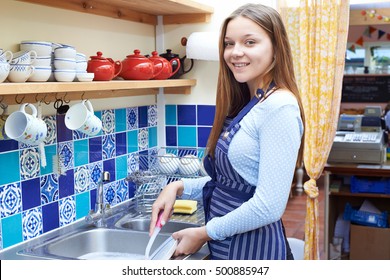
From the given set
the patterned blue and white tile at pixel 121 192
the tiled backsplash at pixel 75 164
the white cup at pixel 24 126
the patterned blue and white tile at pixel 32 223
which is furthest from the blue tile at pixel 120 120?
the white cup at pixel 24 126

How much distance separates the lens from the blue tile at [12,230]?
69.4 inches

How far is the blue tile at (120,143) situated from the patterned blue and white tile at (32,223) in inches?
20.6

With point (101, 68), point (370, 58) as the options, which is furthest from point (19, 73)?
point (370, 58)

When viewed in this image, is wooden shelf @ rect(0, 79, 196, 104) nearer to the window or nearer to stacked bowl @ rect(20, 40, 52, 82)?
stacked bowl @ rect(20, 40, 52, 82)

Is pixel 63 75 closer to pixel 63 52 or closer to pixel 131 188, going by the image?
pixel 63 52

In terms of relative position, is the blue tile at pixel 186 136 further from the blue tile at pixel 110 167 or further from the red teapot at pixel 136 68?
the red teapot at pixel 136 68

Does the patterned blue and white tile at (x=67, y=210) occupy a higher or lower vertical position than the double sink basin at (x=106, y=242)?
higher

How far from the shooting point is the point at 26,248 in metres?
1.78

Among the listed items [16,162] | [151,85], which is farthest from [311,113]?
[16,162]

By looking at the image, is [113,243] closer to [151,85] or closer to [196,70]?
[151,85]

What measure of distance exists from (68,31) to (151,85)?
0.37m

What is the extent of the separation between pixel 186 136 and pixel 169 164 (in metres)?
0.29

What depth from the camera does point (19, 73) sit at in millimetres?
1476

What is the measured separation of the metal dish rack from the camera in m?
2.35
